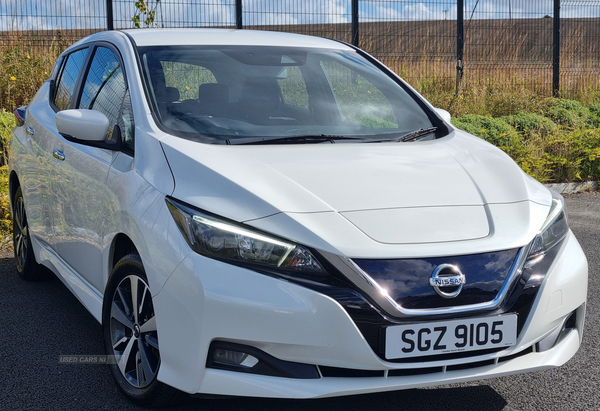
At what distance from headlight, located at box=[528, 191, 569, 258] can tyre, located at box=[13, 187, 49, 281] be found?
3433 millimetres

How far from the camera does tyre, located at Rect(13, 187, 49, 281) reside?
473 centimetres

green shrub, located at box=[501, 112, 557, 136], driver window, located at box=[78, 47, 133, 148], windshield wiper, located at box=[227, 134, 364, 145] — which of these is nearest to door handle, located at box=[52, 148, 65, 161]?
driver window, located at box=[78, 47, 133, 148]

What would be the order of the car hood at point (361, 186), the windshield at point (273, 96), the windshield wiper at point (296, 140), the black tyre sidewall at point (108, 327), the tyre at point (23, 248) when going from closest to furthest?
the car hood at point (361, 186) → the black tyre sidewall at point (108, 327) → the windshield wiper at point (296, 140) → the windshield at point (273, 96) → the tyre at point (23, 248)

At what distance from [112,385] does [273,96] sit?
1608mm

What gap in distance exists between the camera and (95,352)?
3.52 m

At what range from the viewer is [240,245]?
2.35 m

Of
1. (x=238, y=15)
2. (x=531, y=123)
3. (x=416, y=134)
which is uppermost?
(x=238, y=15)

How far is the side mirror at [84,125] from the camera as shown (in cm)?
308

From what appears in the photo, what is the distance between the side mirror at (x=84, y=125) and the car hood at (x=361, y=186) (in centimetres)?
42

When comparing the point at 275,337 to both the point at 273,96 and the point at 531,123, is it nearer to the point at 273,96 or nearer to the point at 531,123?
the point at 273,96

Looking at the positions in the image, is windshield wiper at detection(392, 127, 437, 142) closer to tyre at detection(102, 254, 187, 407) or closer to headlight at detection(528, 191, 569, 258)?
headlight at detection(528, 191, 569, 258)

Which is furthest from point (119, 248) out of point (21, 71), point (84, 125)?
point (21, 71)

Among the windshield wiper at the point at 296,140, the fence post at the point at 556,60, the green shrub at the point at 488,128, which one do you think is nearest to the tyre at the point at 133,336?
the windshield wiper at the point at 296,140

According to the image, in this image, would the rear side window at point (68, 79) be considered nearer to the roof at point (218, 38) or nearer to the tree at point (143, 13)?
the roof at point (218, 38)
